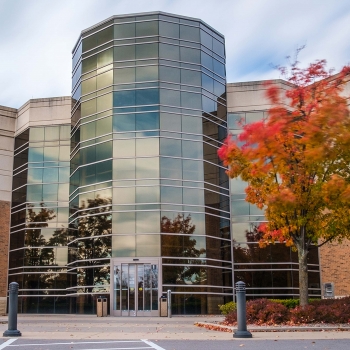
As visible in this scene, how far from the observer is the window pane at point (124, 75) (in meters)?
31.7

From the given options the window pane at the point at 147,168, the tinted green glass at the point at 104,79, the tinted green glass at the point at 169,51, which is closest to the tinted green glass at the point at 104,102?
the tinted green glass at the point at 104,79

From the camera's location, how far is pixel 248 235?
32312 millimetres

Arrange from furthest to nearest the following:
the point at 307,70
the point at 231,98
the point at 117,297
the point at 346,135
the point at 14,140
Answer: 1. the point at 14,140
2. the point at 231,98
3. the point at 117,297
4. the point at 307,70
5. the point at 346,135

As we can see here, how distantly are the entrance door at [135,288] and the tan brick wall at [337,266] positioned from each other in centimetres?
1068

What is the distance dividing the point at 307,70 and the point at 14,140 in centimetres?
2454

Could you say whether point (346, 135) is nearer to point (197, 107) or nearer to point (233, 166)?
point (233, 166)

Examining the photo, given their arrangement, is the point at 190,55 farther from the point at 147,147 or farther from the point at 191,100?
the point at 147,147

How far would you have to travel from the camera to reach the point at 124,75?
31797mm

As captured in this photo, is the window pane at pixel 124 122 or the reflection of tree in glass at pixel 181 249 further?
the window pane at pixel 124 122

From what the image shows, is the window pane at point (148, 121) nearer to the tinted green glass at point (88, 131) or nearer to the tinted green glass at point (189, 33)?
the tinted green glass at point (88, 131)

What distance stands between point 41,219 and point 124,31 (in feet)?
39.8

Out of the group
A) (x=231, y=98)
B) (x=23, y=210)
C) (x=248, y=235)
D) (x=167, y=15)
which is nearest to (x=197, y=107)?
(x=231, y=98)

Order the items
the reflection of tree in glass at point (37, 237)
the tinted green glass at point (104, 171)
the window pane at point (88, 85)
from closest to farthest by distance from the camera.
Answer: the tinted green glass at point (104, 171), the window pane at point (88, 85), the reflection of tree in glass at point (37, 237)

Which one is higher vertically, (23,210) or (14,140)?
(14,140)
